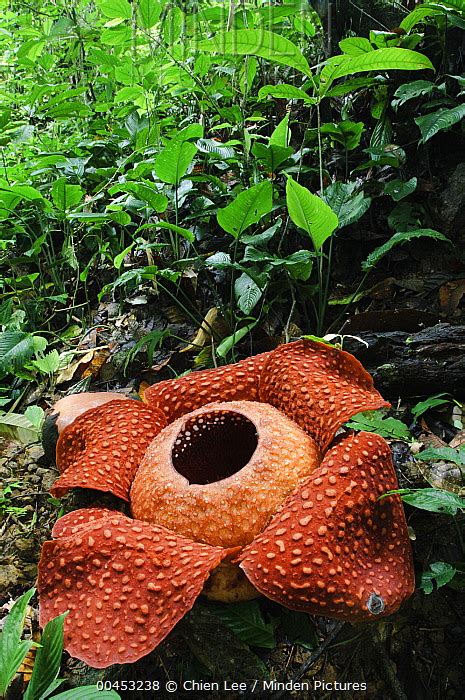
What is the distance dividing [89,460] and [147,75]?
2.82 meters

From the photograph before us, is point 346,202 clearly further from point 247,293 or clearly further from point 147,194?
point 147,194

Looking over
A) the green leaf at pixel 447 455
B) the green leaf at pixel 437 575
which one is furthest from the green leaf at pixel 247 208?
the green leaf at pixel 437 575

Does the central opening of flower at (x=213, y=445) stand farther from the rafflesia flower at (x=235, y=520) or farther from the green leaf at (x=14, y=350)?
the green leaf at (x=14, y=350)

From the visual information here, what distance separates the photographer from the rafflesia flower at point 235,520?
140 centimetres

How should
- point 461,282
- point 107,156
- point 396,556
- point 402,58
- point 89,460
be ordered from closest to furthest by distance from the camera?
point 396,556 < point 89,460 < point 402,58 < point 461,282 < point 107,156

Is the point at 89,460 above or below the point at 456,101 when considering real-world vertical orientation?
below

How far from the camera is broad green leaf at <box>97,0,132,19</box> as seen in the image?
10.8 ft

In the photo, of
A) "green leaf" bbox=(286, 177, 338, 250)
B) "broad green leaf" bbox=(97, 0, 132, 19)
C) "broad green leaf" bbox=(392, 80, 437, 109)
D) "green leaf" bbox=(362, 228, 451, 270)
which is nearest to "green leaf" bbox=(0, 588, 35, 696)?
"green leaf" bbox=(286, 177, 338, 250)

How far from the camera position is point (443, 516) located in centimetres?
184

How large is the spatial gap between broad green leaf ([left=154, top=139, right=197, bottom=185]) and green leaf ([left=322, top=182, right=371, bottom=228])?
2.23ft

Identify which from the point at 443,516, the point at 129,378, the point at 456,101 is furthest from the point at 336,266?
the point at 443,516

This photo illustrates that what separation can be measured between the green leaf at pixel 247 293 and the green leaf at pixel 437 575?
137 cm

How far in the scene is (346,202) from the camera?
2807mm

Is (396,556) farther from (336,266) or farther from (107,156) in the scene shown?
(107,156)
